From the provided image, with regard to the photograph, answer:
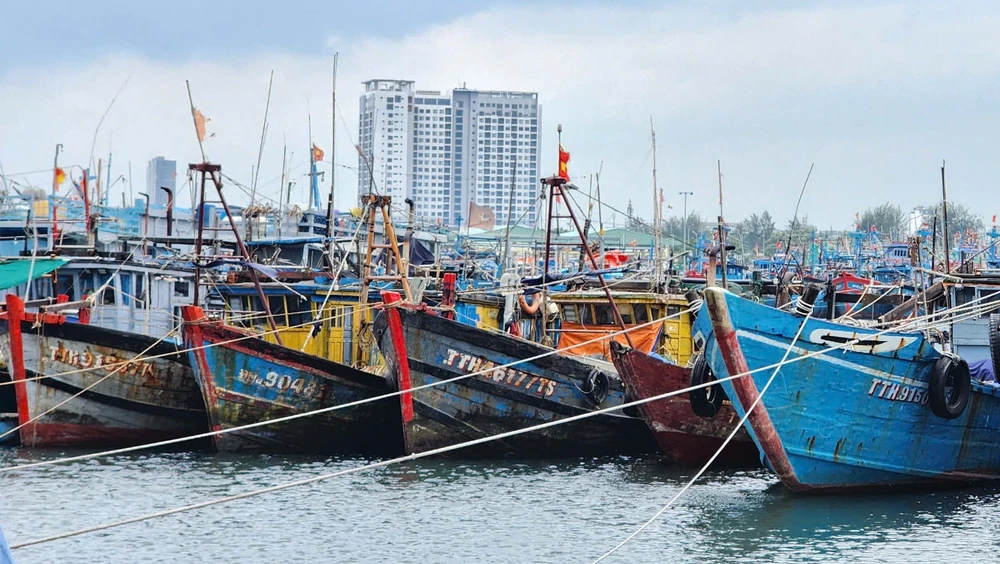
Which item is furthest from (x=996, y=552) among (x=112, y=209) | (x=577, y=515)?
(x=112, y=209)

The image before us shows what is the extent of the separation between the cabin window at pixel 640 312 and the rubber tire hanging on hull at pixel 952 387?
21.6 ft

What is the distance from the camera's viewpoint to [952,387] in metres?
17.5

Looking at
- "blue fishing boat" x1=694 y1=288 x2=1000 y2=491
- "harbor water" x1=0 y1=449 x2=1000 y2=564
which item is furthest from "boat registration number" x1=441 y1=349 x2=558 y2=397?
"blue fishing boat" x1=694 y1=288 x2=1000 y2=491

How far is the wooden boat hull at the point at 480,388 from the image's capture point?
20.3 metres

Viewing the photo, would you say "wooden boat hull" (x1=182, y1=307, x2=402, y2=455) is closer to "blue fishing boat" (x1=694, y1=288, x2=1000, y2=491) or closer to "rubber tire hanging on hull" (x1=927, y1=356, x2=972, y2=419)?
"blue fishing boat" (x1=694, y1=288, x2=1000, y2=491)

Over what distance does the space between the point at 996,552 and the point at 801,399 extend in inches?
117

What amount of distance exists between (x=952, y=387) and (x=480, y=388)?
6.93 metres

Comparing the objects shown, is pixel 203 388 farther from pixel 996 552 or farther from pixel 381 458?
pixel 996 552

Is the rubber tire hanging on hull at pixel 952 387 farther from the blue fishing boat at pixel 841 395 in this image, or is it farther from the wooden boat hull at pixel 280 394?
the wooden boat hull at pixel 280 394

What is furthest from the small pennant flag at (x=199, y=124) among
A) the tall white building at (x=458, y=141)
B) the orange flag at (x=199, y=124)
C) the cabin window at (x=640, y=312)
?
the tall white building at (x=458, y=141)

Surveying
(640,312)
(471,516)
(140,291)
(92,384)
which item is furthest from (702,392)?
(140,291)

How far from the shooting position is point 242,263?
22.6m

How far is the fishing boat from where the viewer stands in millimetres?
22016

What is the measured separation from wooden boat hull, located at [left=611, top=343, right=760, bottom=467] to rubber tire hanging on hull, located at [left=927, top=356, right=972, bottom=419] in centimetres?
350
